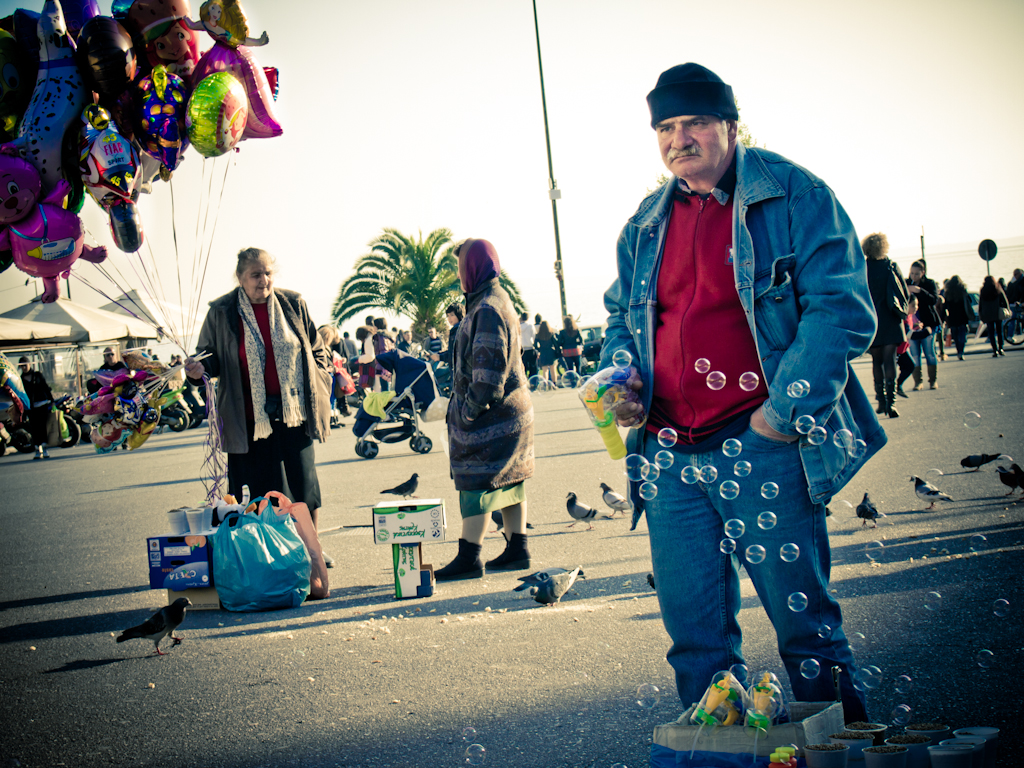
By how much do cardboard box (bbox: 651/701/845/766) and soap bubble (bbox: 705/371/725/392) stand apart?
2.97ft

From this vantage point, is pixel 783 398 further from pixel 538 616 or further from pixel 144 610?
pixel 144 610

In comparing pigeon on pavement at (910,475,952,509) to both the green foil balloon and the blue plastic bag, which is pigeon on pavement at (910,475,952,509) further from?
the green foil balloon

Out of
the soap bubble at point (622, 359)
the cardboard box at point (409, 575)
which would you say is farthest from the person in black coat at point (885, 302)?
the soap bubble at point (622, 359)

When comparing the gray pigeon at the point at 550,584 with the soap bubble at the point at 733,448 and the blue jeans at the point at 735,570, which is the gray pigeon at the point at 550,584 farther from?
the soap bubble at the point at 733,448

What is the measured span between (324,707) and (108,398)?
2268 mm

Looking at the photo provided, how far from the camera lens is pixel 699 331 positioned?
2.31 m

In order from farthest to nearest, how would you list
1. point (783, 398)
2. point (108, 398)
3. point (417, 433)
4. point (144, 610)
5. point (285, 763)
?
point (417, 433) < point (144, 610) < point (108, 398) < point (285, 763) < point (783, 398)

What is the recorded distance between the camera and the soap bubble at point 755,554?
220cm

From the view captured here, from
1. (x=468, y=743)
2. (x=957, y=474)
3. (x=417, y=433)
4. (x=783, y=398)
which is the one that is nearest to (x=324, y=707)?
(x=468, y=743)

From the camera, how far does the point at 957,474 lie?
6598 millimetres

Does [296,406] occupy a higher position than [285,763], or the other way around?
[296,406]

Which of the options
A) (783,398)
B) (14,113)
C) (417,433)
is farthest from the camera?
(417,433)

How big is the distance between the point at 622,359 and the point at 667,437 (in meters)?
0.31

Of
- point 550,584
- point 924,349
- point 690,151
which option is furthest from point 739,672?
point 924,349
